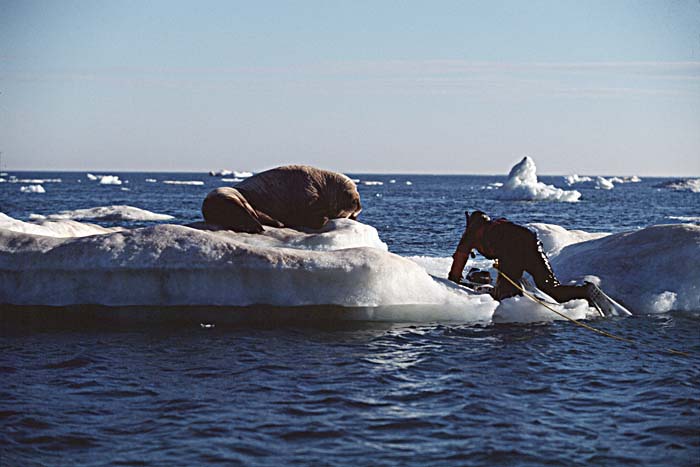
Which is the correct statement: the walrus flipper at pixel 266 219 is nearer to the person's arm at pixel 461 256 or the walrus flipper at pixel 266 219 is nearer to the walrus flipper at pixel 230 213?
the walrus flipper at pixel 230 213

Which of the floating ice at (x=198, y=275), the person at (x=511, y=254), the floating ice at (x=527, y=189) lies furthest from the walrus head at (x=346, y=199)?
the floating ice at (x=527, y=189)

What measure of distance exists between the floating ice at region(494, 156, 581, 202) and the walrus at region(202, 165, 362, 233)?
5373 cm

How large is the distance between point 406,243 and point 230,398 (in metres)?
20.3

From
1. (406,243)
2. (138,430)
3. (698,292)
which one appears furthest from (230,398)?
(406,243)

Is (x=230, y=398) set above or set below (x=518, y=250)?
below

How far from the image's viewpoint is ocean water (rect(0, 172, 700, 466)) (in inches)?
263

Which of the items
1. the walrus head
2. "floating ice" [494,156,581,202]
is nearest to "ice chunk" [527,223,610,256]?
the walrus head

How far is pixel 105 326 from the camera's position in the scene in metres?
11.1

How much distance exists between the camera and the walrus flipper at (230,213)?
46.4 feet

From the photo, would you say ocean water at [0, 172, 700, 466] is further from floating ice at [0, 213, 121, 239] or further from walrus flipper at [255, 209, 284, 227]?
walrus flipper at [255, 209, 284, 227]

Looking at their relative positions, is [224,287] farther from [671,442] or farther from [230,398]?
[671,442]

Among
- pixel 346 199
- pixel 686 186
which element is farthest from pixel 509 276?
pixel 686 186

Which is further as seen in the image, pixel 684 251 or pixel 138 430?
pixel 684 251

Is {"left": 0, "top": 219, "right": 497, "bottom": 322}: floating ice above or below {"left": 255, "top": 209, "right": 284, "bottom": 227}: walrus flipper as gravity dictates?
below
